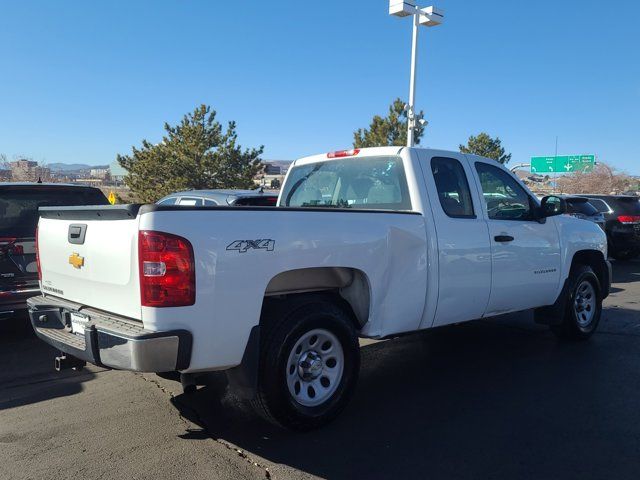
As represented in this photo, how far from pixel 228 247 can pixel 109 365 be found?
1.01m

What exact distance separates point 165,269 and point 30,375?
2.91 metres

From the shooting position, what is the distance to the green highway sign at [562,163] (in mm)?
38469

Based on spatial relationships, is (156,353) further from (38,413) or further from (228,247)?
(38,413)

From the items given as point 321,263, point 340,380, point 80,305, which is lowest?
point 340,380

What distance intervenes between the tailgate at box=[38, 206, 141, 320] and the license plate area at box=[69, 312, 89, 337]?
0.32 ft

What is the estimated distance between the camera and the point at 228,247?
3.27 meters

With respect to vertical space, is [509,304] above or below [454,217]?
below

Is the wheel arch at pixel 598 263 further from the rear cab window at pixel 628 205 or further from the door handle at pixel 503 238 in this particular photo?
the rear cab window at pixel 628 205

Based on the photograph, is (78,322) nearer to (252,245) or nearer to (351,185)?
(252,245)

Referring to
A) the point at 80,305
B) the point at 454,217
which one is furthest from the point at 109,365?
the point at 454,217

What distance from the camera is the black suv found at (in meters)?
14.4

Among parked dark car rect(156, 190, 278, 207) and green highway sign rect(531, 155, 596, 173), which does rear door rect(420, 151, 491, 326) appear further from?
green highway sign rect(531, 155, 596, 173)

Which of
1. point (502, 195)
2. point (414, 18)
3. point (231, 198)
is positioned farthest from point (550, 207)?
point (414, 18)

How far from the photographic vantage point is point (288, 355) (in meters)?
3.68
